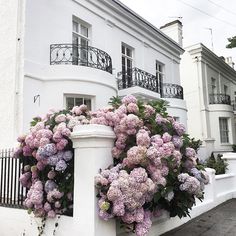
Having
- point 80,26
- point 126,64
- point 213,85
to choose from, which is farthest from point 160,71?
point 213,85

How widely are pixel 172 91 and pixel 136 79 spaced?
13.6 ft

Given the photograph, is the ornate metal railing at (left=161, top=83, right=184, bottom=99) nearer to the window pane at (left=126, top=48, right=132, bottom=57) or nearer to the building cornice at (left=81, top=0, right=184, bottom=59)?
the building cornice at (left=81, top=0, right=184, bottom=59)

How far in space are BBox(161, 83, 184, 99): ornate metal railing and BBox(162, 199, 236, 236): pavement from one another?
9.67 metres

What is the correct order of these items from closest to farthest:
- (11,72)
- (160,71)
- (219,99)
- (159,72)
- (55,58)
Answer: (11,72) → (55,58) → (159,72) → (160,71) → (219,99)

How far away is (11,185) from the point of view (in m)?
6.39

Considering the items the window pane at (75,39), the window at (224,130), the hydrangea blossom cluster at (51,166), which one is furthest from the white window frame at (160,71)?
the hydrangea blossom cluster at (51,166)

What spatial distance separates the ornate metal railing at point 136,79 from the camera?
44.3ft

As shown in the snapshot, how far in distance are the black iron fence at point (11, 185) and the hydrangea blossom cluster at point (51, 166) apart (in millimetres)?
956

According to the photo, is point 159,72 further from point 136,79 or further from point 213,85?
point 213,85

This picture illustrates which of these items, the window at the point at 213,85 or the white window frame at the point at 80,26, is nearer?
the white window frame at the point at 80,26

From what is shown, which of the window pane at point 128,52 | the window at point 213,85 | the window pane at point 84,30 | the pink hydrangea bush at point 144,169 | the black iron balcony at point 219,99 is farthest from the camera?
the window at point 213,85

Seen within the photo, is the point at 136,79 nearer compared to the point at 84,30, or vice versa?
the point at 84,30

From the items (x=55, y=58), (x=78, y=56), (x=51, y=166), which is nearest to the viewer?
(x=51, y=166)

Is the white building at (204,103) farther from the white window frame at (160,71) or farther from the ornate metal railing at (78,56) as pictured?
the ornate metal railing at (78,56)
